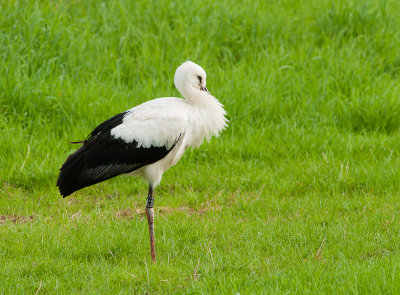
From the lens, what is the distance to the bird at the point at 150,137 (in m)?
5.29

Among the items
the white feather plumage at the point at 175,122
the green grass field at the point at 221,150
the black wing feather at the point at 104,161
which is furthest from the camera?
the black wing feather at the point at 104,161

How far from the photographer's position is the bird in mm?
5289

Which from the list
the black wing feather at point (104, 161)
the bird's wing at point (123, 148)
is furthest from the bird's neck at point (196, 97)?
the black wing feather at point (104, 161)

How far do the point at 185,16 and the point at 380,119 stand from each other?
10.5 ft

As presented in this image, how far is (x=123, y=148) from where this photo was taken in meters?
5.38

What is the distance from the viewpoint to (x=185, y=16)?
30.7 feet

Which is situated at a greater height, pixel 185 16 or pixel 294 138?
pixel 185 16

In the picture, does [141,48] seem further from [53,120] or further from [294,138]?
[294,138]

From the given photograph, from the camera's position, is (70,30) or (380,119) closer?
(380,119)

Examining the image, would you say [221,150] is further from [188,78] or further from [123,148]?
[123,148]

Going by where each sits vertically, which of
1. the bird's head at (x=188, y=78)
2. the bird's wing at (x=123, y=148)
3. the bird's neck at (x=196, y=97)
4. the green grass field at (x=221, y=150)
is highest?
the bird's head at (x=188, y=78)

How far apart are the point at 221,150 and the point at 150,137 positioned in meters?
2.05

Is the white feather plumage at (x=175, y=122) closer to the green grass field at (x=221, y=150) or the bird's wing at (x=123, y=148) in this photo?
the bird's wing at (x=123, y=148)

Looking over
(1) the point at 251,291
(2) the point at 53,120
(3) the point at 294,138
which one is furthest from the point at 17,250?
(3) the point at 294,138
